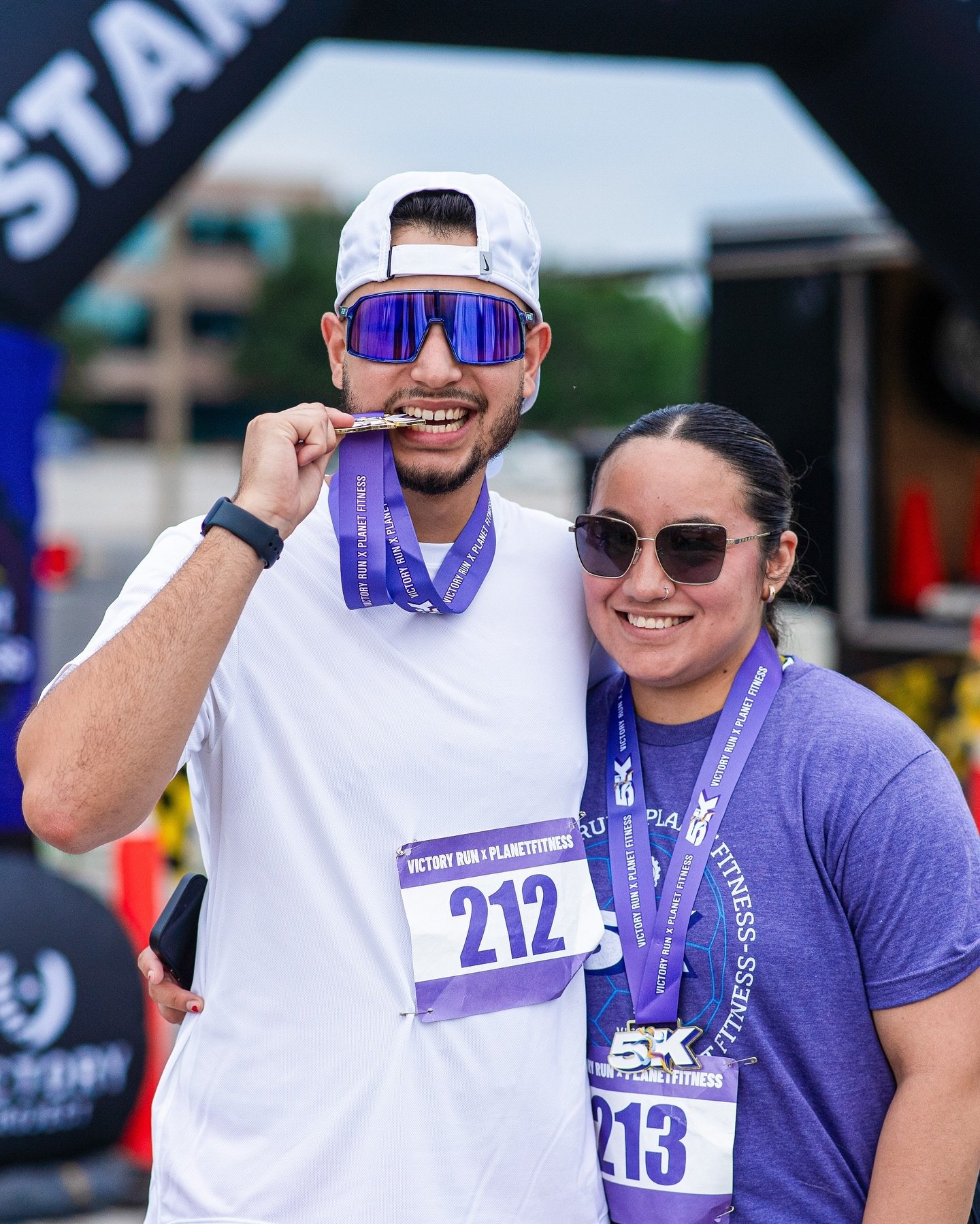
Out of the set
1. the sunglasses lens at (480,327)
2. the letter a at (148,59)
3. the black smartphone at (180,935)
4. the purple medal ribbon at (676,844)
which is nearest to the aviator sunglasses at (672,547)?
the purple medal ribbon at (676,844)

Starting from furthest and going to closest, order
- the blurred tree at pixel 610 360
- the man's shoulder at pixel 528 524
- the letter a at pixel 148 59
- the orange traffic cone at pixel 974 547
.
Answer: the blurred tree at pixel 610 360 → the orange traffic cone at pixel 974 547 → the letter a at pixel 148 59 → the man's shoulder at pixel 528 524

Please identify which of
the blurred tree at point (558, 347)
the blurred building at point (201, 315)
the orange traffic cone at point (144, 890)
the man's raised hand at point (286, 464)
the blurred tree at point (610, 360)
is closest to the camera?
the man's raised hand at point (286, 464)

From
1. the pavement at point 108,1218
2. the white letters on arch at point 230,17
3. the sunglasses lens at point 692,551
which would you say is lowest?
the pavement at point 108,1218

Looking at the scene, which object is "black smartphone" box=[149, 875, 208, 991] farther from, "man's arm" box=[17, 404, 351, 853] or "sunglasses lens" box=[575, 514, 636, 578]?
"sunglasses lens" box=[575, 514, 636, 578]

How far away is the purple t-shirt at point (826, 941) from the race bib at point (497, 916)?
0.17m

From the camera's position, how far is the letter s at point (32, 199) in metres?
3.37

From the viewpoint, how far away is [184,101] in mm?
3668

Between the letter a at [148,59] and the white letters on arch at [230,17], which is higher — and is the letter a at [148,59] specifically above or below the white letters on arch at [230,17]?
below

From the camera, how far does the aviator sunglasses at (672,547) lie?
195 cm

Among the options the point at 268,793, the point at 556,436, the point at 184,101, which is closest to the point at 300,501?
the point at 268,793

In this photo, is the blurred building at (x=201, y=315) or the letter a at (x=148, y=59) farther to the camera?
the blurred building at (x=201, y=315)

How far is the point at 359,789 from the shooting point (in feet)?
5.94

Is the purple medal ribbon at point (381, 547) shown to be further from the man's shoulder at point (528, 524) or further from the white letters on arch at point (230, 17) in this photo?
the white letters on arch at point (230, 17)

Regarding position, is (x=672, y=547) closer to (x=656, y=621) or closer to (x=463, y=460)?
(x=656, y=621)
